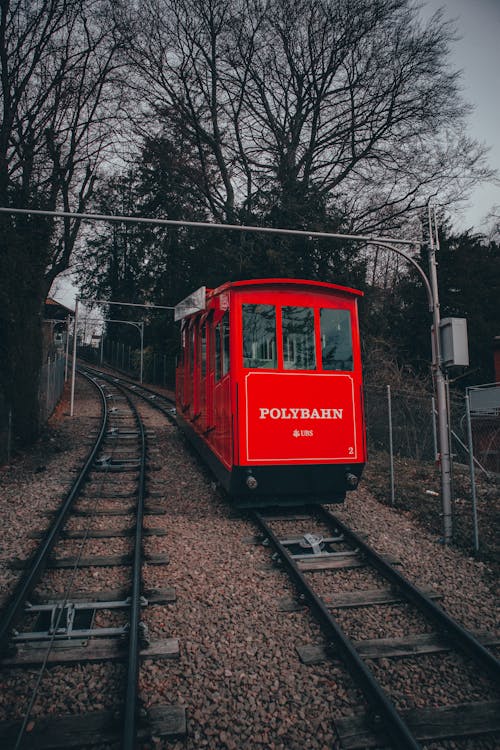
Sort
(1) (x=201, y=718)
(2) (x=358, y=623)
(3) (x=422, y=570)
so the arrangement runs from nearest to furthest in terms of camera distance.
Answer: (1) (x=201, y=718) < (2) (x=358, y=623) < (3) (x=422, y=570)

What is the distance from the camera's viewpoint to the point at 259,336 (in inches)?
299

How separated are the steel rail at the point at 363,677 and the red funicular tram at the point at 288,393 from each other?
6.32 ft

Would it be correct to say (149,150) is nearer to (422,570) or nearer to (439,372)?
(439,372)

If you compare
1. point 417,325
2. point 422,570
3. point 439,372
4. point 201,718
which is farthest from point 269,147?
point 201,718

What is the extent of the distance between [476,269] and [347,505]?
1886 cm

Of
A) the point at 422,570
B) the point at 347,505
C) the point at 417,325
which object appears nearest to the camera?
the point at 422,570

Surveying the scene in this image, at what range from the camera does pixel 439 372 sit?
7094 millimetres

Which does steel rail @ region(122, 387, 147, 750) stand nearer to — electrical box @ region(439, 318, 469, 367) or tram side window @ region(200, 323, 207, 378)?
tram side window @ region(200, 323, 207, 378)

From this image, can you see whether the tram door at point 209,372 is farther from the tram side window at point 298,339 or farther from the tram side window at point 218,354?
the tram side window at point 298,339

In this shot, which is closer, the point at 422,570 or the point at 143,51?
the point at 422,570

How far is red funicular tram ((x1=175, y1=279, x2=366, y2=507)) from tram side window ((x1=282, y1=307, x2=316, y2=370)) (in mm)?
15

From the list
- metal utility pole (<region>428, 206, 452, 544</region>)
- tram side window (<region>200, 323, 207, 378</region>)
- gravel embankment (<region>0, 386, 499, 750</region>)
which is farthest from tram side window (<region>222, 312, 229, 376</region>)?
metal utility pole (<region>428, 206, 452, 544</region>)

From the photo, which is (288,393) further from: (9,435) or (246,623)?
(9,435)

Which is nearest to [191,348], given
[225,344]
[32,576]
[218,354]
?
[218,354]
